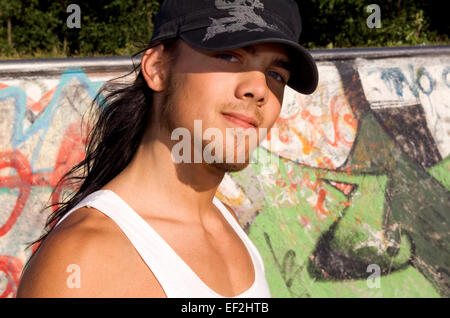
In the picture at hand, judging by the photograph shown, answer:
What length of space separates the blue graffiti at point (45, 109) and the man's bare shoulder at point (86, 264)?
9.03 feet

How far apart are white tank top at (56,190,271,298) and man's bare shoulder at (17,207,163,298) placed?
0.9 inches

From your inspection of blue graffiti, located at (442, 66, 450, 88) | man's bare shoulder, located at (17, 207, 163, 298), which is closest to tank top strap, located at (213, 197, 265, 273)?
man's bare shoulder, located at (17, 207, 163, 298)

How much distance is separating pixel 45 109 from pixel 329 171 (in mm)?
2574

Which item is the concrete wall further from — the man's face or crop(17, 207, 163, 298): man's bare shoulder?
crop(17, 207, 163, 298): man's bare shoulder

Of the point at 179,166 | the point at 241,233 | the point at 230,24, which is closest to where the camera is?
the point at 230,24

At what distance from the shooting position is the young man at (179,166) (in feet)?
4.96

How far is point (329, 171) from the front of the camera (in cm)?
459

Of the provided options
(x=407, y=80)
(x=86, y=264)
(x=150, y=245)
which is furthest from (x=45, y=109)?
(x=407, y=80)

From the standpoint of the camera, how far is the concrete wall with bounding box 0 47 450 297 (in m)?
4.12

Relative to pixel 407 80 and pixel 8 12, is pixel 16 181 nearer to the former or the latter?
pixel 407 80

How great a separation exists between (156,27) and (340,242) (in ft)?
10.2

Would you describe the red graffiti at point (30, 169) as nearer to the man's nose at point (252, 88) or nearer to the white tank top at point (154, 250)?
the white tank top at point (154, 250)
